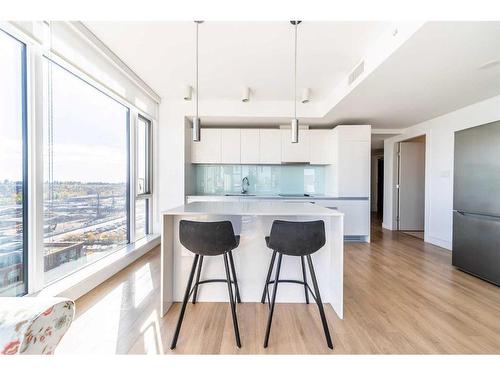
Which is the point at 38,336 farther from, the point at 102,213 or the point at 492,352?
the point at 492,352

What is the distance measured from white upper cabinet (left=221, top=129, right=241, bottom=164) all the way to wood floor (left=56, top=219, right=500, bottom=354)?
8.15 ft

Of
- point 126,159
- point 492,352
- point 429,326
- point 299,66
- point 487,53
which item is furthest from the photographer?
point 126,159

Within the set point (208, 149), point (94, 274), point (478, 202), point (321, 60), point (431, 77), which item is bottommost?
point (94, 274)

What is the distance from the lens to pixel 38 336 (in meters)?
0.73

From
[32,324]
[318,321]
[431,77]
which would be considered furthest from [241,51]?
[318,321]

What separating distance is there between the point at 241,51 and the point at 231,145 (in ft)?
6.73

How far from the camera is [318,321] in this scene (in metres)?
1.76

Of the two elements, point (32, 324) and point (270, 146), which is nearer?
point (32, 324)

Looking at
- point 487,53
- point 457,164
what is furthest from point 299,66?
point 457,164

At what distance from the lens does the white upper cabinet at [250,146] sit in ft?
14.2

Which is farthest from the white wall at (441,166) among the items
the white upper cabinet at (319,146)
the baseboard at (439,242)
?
the white upper cabinet at (319,146)

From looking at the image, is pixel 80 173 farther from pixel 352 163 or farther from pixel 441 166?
pixel 441 166

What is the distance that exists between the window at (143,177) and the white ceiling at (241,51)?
0.79 m
